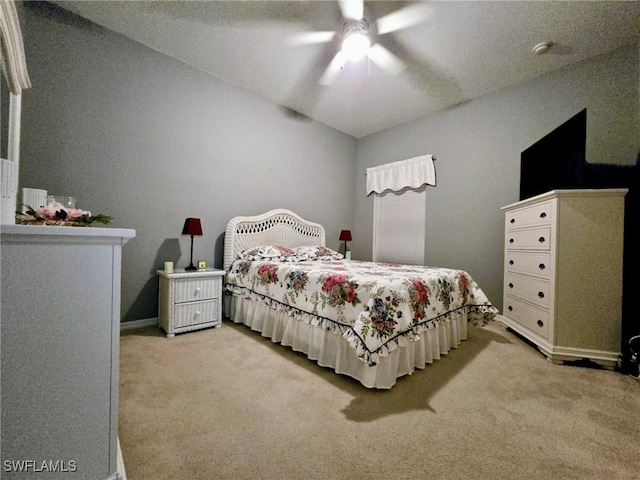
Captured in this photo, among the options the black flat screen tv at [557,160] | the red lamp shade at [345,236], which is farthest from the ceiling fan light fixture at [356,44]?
the red lamp shade at [345,236]

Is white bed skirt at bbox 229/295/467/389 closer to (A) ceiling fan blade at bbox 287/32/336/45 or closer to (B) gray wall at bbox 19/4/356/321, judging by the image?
(B) gray wall at bbox 19/4/356/321

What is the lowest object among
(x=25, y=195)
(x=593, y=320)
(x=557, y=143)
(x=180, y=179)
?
(x=593, y=320)

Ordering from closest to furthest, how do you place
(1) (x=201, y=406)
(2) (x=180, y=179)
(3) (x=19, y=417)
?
(3) (x=19, y=417), (1) (x=201, y=406), (2) (x=180, y=179)

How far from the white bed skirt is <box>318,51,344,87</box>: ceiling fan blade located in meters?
2.62

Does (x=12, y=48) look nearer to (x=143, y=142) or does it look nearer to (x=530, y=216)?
(x=143, y=142)

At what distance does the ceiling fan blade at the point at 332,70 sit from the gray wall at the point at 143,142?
919mm

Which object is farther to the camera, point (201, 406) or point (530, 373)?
point (530, 373)

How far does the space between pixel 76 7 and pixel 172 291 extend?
2669mm

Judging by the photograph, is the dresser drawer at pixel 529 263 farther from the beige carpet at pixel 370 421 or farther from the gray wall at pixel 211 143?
the beige carpet at pixel 370 421

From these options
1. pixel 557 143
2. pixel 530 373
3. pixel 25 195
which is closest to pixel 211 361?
pixel 25 195

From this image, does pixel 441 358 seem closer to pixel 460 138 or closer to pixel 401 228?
pixel 401 228

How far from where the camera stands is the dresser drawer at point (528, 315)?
2.28 metres

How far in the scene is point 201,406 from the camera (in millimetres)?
1479

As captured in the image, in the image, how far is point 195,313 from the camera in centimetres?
266
